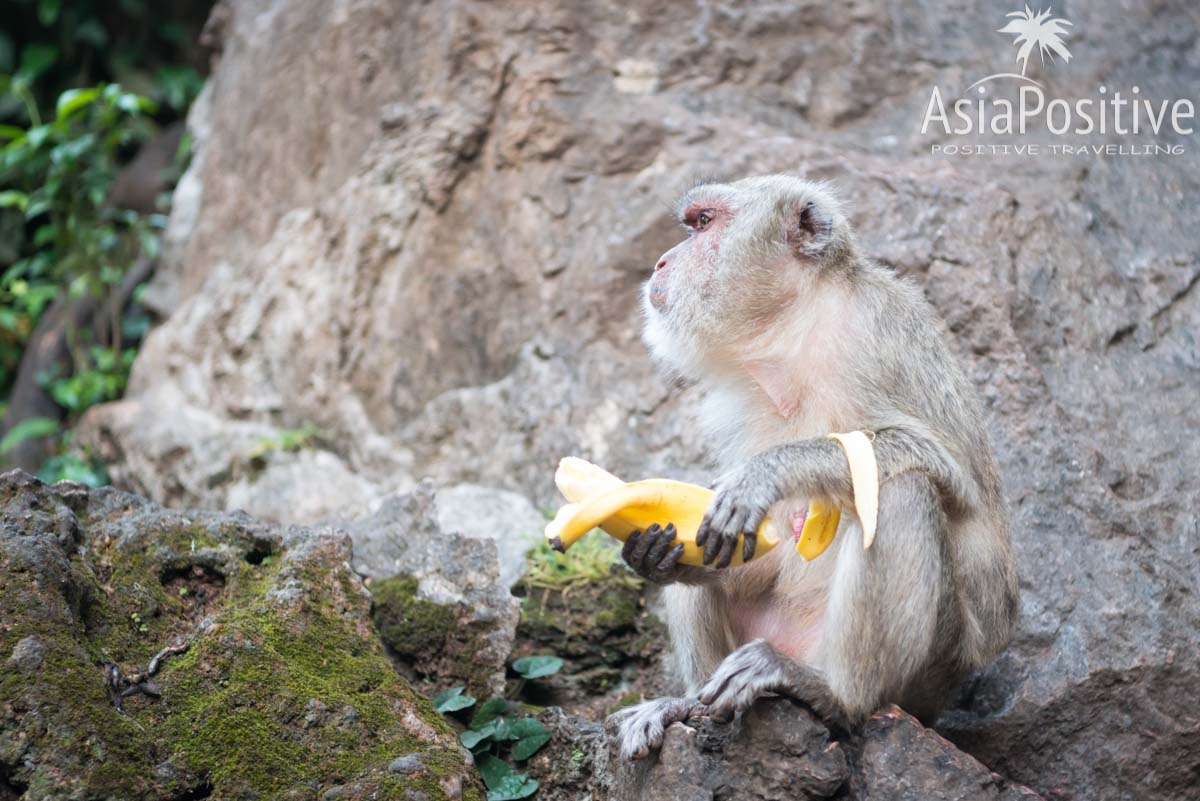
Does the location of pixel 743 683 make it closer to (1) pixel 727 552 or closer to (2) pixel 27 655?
(1) pixel 727 552

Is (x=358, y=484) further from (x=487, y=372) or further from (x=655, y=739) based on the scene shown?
(x=655, y=739)

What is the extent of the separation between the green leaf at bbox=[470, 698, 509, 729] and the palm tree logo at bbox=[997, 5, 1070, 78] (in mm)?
4937

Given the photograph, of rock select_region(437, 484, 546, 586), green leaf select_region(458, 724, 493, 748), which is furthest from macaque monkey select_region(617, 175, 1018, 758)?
rock select_region(437, 484, 546, 586)

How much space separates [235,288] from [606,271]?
2944 mm

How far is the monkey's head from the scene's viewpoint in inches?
177

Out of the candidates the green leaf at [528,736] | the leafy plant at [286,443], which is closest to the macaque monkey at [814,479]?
the green leaf at [528,736]

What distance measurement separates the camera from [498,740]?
14.7 ft

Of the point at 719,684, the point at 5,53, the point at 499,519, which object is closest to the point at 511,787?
the point at 719,684

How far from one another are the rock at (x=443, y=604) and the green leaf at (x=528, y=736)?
0.80 feet

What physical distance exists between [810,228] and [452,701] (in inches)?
89.4

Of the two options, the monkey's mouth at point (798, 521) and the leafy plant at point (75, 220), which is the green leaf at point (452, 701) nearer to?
the monkey's mouth at point (798, 521)

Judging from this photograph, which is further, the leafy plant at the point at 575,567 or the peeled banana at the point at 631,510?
the leafy plant at the point at 575,567

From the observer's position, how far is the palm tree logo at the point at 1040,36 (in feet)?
23.4

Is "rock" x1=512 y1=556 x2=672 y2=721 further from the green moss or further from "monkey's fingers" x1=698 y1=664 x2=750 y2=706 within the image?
"monkey's fingers" x1=698 y1=664 x2=750 y2=706
